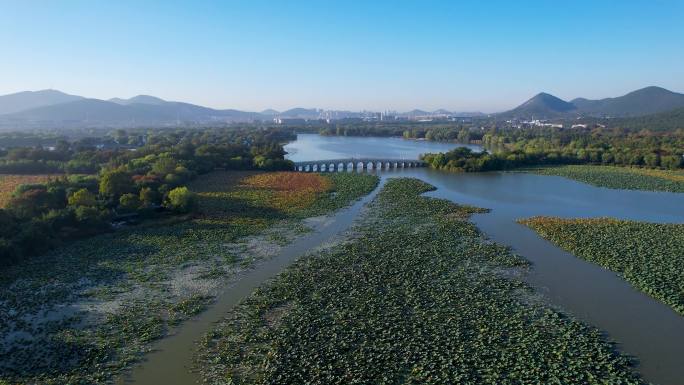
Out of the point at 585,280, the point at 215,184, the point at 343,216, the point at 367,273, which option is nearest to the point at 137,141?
the point at 215,184

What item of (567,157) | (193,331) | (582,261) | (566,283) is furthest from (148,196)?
(567,157)

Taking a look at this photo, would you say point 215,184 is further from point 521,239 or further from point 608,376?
point 608,376

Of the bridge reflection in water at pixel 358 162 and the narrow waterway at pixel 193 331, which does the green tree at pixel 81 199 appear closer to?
the narrow waterway at pixel 193 331

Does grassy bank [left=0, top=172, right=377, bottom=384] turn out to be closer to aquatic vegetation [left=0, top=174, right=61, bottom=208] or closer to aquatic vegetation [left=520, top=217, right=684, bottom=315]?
aquatic vegetation [left=520, top=217, right=684, bottom=315]

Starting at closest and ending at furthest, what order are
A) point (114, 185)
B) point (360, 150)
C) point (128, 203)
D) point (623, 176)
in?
point (128, 203) → point (114, 185) → point (623, 176) → point (360, 150)

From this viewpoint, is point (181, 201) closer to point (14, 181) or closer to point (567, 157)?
point (14, 181)

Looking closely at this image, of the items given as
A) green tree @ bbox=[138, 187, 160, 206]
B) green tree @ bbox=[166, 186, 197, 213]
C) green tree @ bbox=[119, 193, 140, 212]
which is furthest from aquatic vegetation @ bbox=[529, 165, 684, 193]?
green tree @ bbox=[119, 193, 140, 212]
